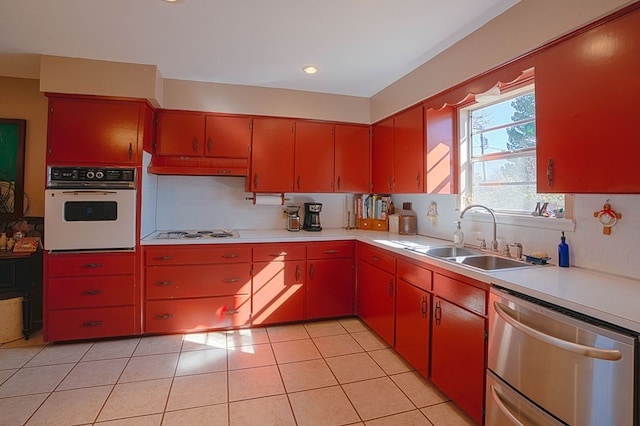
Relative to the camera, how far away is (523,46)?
188 centimetres

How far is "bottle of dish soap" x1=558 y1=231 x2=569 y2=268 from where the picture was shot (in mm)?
1948

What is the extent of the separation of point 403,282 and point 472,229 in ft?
2.45

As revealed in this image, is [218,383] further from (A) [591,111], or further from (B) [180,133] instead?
(A) [591,111]

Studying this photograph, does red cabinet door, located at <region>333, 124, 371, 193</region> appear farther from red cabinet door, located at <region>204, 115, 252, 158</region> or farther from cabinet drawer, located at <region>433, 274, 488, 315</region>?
cabinet drawer, located at <region>433, 274, 488, 315</region>

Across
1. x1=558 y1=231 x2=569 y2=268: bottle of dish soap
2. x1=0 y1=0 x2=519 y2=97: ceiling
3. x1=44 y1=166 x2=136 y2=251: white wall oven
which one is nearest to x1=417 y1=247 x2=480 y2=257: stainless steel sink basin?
x1=558 y1=231 x2=569 y2=268: bottle of dish soap

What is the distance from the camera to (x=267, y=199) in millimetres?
3617

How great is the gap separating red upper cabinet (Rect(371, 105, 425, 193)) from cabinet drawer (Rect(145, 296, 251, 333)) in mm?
1874

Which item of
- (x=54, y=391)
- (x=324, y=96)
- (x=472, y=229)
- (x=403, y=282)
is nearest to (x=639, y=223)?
(x=472, y=229)

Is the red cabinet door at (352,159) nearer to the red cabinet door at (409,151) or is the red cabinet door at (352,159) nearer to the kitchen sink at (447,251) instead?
the red cabinet door at (409,151)

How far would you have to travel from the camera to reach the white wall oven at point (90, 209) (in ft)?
9.02

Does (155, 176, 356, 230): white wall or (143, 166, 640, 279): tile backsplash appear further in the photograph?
(155, 176, 356, 230): white wall

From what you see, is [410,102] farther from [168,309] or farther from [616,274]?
[168,309]

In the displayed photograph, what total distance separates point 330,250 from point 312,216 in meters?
0.54

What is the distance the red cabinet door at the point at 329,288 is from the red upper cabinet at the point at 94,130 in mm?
1990
